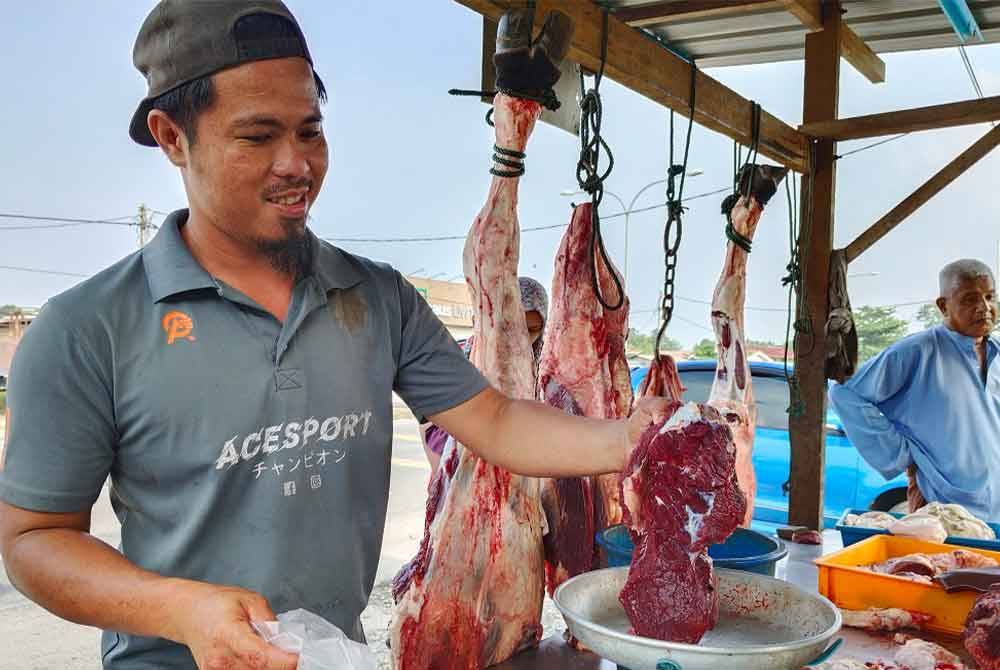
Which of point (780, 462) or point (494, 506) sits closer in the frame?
point (494, 506)

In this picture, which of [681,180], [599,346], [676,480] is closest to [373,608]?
[599,346]

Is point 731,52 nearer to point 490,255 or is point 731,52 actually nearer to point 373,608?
point 490,255

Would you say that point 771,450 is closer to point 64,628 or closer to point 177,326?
point 64,628

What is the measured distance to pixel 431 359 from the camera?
7.04 ft

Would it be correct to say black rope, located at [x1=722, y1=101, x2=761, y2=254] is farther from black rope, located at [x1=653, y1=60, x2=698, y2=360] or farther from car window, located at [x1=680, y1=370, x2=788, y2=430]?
car window, located at [x1=680, y1=370, x2=788, y2=430]

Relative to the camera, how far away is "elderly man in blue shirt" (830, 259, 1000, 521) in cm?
503

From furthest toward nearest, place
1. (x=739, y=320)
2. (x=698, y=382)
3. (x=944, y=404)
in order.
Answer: (x=698, y=382) → (x=944, y=404) → (x=739, y=320)

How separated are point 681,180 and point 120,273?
6.24 ft

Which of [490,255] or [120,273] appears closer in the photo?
[120,273]

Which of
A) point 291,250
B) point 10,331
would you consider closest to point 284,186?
point 291,250

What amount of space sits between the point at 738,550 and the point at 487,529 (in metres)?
0.79

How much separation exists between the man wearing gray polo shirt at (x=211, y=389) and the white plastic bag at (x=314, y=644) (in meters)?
0.26

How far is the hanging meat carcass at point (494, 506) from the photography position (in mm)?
2373

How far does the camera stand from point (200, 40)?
65.4 inches
